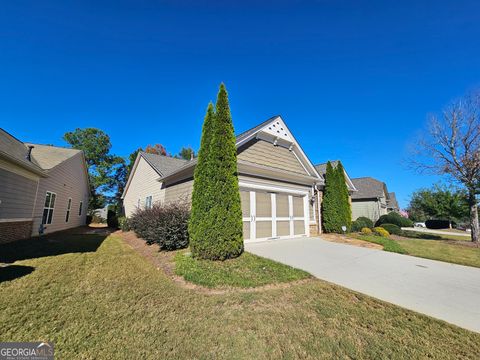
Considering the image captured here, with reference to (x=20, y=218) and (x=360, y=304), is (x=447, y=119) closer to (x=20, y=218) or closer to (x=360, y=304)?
(x=360, y=304)

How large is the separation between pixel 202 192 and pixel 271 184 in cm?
409

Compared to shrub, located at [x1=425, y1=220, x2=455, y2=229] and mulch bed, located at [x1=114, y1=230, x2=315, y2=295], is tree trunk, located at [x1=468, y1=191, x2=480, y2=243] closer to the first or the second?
mulch bed, located at [x1=114, y1=230, x2=315, y2=295]

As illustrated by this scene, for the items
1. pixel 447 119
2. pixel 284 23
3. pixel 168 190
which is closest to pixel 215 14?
pixel 284 23

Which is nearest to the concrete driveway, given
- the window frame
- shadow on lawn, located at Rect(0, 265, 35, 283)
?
shadow on lawn, located at Rect(0, 265, 35, 283)

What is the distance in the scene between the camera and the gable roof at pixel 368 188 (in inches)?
915

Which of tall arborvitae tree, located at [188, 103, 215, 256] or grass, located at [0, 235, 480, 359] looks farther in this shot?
tall arborvitae tree, located at [188, 103, 215, 256]

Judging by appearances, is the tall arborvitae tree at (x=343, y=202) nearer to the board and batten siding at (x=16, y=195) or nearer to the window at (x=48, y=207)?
the board and batten siding at (x=16, y=195)

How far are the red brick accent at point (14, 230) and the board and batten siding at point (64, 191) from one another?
26.6 inches

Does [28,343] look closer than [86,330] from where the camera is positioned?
Yes

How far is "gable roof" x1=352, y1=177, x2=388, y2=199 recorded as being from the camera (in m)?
23.2

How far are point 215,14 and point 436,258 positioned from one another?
1340 centimetres

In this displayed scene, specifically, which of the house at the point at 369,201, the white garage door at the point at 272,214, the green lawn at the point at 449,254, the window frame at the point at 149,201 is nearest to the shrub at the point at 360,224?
A: the house at the point at 369,201

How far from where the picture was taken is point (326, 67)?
11680mm

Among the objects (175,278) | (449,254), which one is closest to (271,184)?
(175,278)
